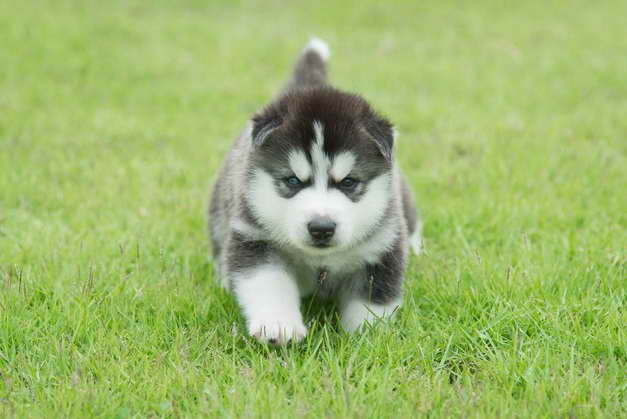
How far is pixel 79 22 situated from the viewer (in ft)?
31.8

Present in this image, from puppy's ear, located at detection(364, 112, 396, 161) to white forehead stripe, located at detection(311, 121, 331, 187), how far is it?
0.28 metres

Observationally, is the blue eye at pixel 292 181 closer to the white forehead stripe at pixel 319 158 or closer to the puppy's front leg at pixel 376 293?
the white forehead stripe at pixel 319 158

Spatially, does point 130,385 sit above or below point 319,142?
below

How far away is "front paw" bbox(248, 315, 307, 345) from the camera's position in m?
2.97

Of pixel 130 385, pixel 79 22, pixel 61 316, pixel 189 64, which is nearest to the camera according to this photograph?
pixel 130 385

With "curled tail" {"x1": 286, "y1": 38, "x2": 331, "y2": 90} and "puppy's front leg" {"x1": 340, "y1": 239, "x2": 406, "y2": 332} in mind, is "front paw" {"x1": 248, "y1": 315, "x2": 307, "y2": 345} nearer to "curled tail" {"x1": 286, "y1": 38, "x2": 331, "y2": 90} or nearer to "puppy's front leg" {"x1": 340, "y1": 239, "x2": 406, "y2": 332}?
"puppy's front leg" {"x1": 340, "y1": 239, "x2": 406, "y2": 332}

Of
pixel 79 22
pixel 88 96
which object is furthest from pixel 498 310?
pixel 79 22

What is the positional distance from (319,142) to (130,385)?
1323mm

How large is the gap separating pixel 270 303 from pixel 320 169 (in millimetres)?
654

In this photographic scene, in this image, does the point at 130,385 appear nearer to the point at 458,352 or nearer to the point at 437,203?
the point at 458,352

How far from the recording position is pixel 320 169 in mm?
3172

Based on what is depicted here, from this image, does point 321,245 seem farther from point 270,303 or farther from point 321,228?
point 270,303

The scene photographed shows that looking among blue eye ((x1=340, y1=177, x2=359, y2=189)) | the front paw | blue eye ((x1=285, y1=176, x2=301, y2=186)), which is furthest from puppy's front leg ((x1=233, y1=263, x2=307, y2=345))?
blue eye ((x1=340, y1=177, x2=359, y2=189))

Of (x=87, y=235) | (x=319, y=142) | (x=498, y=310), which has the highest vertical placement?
(x=319, y=142)
